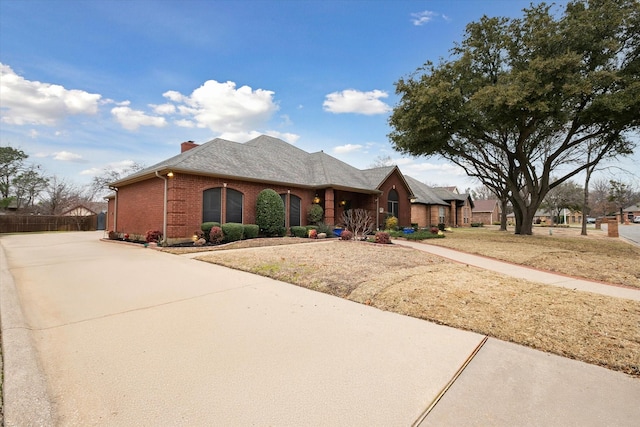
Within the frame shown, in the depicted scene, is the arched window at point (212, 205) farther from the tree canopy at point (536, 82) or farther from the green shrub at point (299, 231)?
the tree canopy at point (536, 82)

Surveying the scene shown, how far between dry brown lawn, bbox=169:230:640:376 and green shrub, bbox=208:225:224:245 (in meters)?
4.94

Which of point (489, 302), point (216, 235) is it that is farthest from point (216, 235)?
point (489, 302)

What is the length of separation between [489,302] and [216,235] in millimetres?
10849

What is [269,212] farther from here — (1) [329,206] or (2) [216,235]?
(1) [329,206]

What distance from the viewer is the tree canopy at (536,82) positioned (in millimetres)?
12750

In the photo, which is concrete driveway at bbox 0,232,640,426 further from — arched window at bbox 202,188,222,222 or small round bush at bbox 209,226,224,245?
arched window at bbox 202,188,222,222

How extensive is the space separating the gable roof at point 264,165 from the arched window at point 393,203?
224 centimetres

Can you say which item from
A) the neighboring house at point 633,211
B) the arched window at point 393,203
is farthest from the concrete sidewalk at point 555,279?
the neighboring house at point 633,211

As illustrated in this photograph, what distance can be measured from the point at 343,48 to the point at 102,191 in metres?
43.6

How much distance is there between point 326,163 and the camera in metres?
20.9

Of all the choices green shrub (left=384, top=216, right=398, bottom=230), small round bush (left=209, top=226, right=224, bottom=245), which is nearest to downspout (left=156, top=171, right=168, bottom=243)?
small round bush (left=209, top=226, right=224, bottom=245)

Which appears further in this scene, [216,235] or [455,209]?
[455,209]

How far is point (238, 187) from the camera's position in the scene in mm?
14898

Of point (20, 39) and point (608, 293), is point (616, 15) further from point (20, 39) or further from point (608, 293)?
point (20, 39)
